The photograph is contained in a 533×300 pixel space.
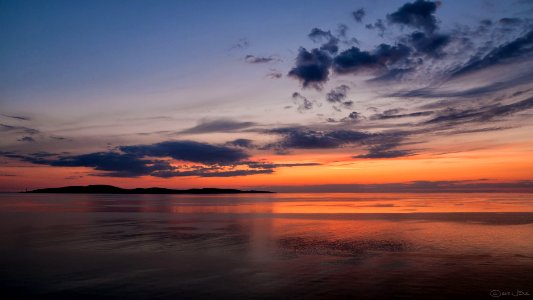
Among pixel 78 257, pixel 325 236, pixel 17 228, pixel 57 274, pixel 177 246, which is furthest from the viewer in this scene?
pixel 17 228

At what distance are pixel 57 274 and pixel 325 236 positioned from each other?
60.3 ft

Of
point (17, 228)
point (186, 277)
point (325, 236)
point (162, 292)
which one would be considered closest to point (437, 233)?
point (325, 236)

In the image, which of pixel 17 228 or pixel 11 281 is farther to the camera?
pixel 17 228

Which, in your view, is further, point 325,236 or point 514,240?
point 325,236

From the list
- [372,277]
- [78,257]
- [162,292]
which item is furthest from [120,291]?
[372,277]

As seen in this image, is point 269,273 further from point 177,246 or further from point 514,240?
point 514,240

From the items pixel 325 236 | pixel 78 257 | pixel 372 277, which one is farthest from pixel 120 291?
pixel 325 236

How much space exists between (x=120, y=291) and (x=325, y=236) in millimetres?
18071

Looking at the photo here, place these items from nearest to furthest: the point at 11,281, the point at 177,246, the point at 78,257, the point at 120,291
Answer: the point at 120,291 → the point at 11,281 → the point at 78,257 → the point at 177,246

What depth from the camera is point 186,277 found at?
685 inches

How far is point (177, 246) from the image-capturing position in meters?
25.7

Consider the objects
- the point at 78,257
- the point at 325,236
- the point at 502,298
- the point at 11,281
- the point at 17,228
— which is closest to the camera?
the point at 502,298

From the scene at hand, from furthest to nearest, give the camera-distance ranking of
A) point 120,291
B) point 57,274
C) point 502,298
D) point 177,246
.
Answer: point 177,246
point 57,274
point 120,291
point 502,298

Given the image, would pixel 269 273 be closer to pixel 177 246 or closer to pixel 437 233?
pixel 177 246
